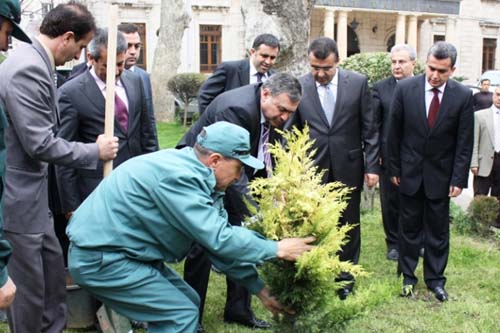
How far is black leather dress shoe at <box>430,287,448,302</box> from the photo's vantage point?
551 centimetres

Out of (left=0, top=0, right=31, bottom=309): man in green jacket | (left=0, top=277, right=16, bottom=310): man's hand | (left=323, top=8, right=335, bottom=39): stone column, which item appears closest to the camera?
(left=0, top=0, right=31, bottom=309): man in green jacket

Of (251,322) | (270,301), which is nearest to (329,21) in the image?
(251,322)

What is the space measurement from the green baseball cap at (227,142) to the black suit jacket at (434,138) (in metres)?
2.64

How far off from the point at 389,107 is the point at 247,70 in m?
1.55

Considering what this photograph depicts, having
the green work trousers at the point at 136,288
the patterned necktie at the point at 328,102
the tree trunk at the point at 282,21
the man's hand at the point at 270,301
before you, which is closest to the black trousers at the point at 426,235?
the patterned necktie at the point at 328,102

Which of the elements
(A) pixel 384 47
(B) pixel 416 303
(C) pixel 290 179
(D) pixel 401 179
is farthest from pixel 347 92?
(A) pixel 384 47

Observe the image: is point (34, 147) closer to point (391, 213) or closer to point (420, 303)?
point (420, 303)

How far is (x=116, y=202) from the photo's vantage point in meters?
3.24

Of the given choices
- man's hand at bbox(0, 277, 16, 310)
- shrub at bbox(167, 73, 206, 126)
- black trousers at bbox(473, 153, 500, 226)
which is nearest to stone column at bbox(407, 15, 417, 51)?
shrub at bbox(167, 73, 206, 126)

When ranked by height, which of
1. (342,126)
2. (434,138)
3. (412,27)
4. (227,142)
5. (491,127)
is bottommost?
(491,127)

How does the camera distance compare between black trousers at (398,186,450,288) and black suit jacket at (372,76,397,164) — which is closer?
black trousers at (398,186,450,288)

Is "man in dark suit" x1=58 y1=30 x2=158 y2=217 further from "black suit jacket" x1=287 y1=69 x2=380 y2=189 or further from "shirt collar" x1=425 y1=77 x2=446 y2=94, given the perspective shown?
"shirt collar" x1=425 y1=77 x2=446 y2=94

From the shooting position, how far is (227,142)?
10.6 ft

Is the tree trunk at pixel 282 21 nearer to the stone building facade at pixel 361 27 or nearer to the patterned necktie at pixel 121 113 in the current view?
the patterned necktie at pixel 121 113
